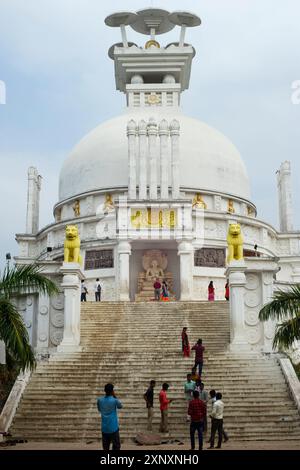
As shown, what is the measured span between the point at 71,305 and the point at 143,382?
16.6 feet

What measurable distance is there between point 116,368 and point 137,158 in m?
18.0

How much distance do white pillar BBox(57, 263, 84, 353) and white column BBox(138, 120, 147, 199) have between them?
12081mm

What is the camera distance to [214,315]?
24.5 metres

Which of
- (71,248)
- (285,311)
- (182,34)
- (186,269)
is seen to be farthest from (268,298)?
(182,34)

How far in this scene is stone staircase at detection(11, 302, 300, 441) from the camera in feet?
52.3

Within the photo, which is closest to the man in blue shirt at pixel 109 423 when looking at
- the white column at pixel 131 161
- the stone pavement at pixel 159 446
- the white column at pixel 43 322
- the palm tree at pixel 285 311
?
the stone pavement at pixel 159 446

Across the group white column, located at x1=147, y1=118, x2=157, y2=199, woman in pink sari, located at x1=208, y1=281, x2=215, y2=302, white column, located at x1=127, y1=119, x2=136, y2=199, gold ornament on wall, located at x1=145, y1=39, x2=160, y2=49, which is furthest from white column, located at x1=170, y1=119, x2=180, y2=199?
gold ornament on wall, located at x1=145, y1=39, x2=160, y2=49

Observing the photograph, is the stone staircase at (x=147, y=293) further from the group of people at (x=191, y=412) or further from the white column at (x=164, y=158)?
the group of people at (x=191, y=412)

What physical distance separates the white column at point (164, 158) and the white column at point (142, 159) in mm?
823

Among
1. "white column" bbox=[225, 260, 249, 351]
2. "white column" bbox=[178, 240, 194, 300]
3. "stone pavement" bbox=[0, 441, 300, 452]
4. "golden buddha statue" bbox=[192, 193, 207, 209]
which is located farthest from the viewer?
"golden buddha statue" bbox=[192, 193, 207, 209]

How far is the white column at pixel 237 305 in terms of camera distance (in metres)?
21.4

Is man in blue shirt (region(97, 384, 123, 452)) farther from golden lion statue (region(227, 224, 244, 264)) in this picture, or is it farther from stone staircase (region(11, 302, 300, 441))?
golden lion statue (region(227, 224, 244, 264))

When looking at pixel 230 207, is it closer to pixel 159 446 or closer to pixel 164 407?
pixel 164 407
